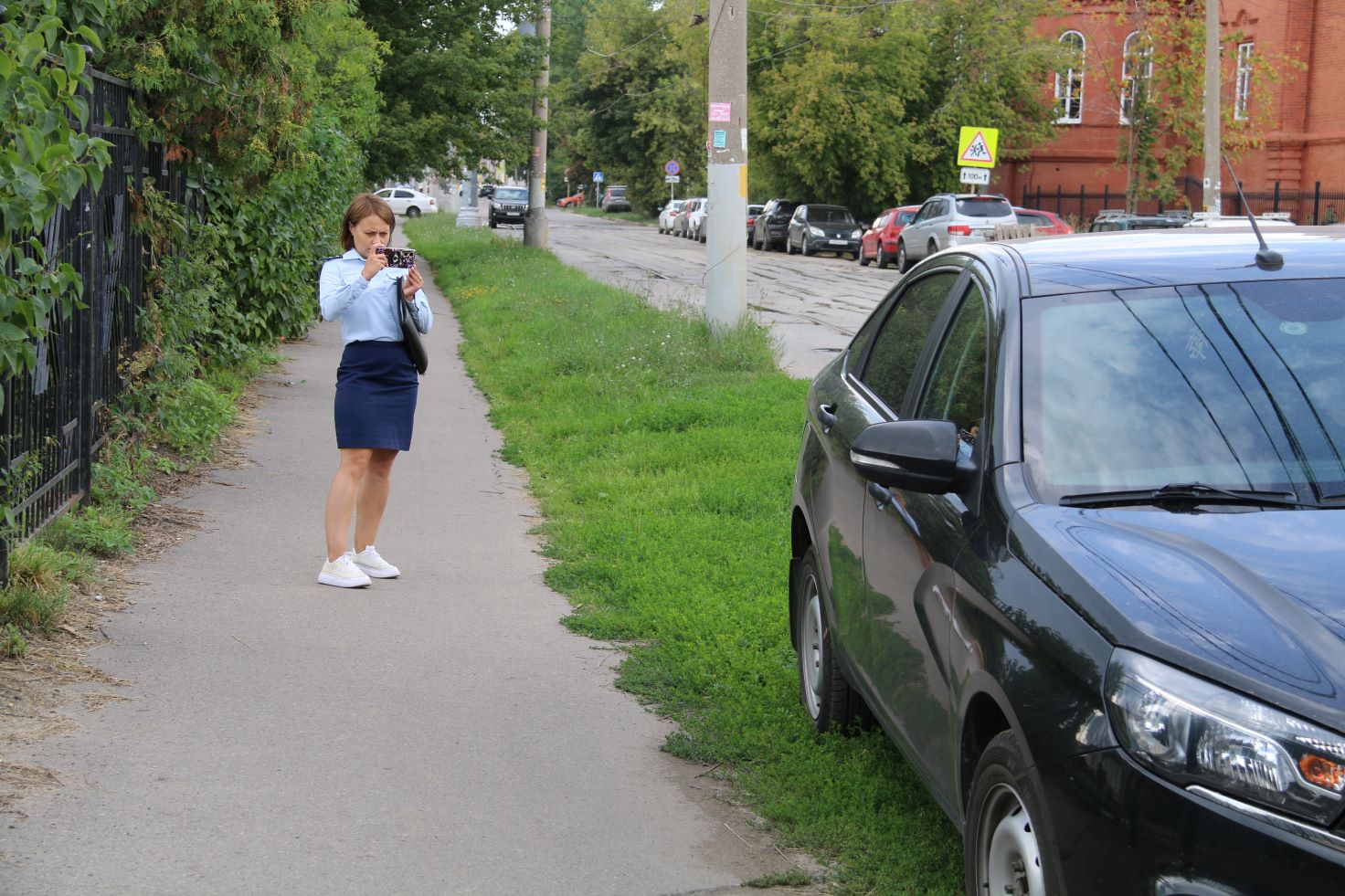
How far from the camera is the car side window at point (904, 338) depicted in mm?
4461

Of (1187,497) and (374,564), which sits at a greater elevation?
(1187,497)

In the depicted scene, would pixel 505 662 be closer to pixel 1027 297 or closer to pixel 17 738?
pixel 17 738

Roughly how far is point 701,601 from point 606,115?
77.5 meters

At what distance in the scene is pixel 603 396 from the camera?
12.1 m

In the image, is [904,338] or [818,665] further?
[818,665]

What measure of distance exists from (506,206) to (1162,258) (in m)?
61.3

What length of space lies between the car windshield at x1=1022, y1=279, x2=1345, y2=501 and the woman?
11.7ft

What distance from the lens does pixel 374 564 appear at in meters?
6.98

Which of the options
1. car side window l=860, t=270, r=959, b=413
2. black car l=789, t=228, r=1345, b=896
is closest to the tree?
car side window l=860, t=270, r=959, b=413

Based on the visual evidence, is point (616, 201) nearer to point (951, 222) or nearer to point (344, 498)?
point (951, 222)

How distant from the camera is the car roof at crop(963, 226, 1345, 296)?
382cm

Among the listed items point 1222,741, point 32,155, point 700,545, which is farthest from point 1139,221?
point 1222,741

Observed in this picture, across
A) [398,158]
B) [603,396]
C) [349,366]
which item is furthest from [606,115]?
[349,366]

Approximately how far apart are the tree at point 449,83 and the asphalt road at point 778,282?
3.58 meters
